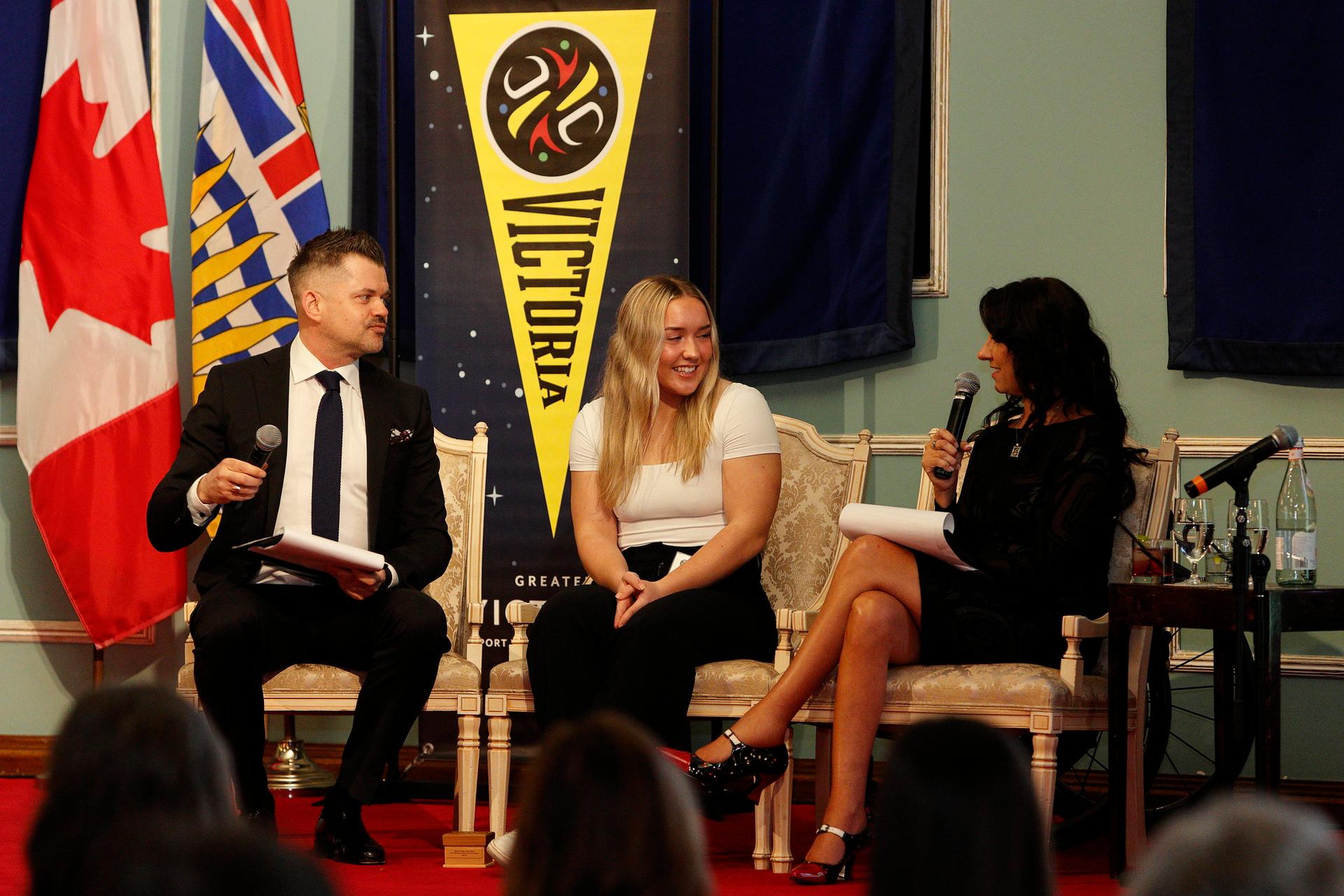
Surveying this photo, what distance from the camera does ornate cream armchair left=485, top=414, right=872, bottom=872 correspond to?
3.13 meters

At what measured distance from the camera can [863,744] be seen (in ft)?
9.71

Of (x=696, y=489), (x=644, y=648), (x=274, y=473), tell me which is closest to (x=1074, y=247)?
(x=696, y=489)

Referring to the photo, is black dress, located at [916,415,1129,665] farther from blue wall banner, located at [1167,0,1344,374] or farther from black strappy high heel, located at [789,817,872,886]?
blue wall banner, located at [1167,0,1344,374]

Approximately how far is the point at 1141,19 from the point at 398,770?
2949mm

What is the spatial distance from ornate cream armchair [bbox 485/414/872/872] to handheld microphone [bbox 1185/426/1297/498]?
2.93ft

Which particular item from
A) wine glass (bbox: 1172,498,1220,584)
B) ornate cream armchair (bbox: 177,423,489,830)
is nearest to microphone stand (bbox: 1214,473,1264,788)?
wine glass (bbox: 1172,498,1220,584)

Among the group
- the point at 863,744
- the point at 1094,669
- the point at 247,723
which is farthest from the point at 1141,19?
the point at 247,723

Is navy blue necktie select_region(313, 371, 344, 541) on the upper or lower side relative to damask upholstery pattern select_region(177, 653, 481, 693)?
upper

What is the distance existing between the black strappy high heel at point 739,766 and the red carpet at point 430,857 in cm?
21

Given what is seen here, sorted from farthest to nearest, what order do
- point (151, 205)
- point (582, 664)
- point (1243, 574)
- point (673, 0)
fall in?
point (151, 205) < point (673, 0) < point (582, 664) < point (1243, 574)

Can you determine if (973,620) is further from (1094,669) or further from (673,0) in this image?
(673,0)

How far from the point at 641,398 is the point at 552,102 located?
3.26 feet

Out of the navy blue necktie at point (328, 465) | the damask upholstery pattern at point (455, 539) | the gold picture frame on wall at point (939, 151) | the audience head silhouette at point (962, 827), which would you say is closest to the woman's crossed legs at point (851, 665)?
the damask upholstery pattern at point (455, 539)

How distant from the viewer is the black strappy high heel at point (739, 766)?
2949 millimetres
